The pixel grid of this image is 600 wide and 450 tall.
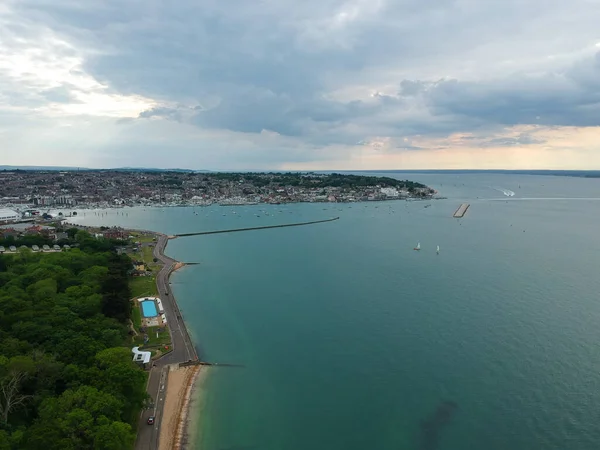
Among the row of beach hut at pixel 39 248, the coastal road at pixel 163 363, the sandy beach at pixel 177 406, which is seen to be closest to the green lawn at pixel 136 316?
the coastal road at pixel 163 363

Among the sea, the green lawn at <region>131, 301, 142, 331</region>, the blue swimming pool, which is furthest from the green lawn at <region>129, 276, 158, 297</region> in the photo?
the blue swimming pool

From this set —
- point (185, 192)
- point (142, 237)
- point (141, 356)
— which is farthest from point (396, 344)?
point (185, 192)

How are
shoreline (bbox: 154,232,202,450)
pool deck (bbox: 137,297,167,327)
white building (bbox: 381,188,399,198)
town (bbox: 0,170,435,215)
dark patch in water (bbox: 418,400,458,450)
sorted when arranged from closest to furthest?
shoreline (bbox: 154,232,202,450) < dark patch in water (bbox: 418,400,458,450) < pool deck (bbox: 137,297,167,327) < town (bbox: 0,170,435,215) < white building (bbox: 381,188,399,198)

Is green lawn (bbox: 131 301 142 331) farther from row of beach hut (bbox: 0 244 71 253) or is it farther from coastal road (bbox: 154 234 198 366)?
row of beach hut (bbox: 0 244 71 253)

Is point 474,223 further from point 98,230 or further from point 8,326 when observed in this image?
point 8,326

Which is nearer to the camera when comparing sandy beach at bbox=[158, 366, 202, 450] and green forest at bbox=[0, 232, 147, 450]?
green forest at bbox=[0, 232, 147, 450]

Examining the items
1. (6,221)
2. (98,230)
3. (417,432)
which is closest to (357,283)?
(417,432)

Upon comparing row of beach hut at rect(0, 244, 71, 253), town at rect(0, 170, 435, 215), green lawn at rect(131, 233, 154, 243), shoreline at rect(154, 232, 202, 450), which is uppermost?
town at rect(0, 170, 435, 215)
